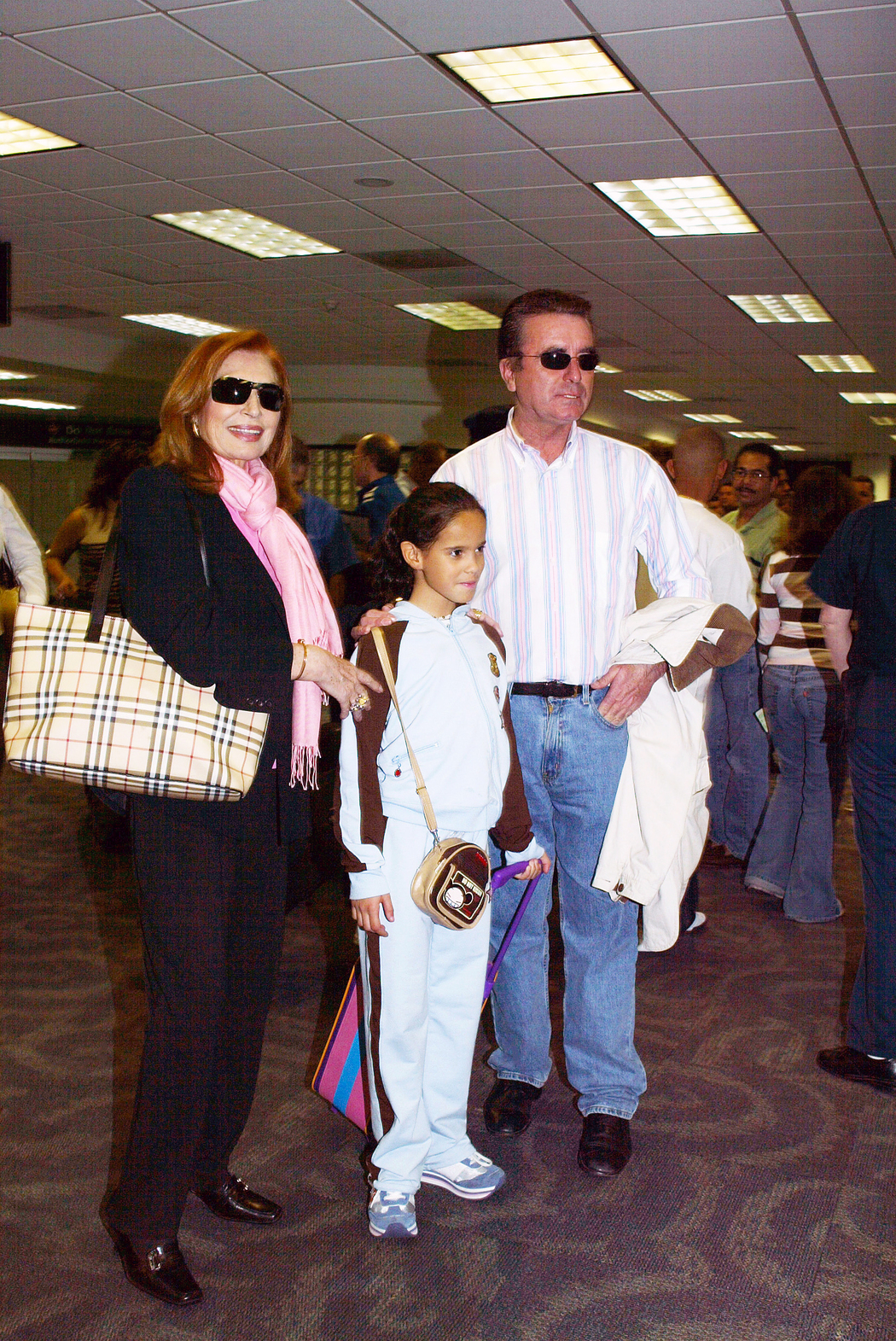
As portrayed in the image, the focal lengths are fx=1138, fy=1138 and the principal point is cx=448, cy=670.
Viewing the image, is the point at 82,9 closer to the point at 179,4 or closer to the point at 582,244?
the point at 179,4

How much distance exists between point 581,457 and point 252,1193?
5.56ft

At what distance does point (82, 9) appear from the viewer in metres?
4.42

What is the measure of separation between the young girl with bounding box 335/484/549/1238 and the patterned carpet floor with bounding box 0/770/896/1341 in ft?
0.60

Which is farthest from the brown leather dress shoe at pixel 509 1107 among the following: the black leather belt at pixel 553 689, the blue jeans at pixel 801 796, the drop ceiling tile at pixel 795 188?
the drop ceiling tile at pixel 795 188

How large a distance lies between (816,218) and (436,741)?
19.4 ft

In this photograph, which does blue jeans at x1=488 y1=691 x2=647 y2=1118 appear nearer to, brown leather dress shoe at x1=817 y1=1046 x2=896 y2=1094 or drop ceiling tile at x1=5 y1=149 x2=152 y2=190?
brown leather dress shoe at x1=817 y1=1046 x2=896 y2=1094

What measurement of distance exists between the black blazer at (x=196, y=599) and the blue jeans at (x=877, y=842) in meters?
1.64

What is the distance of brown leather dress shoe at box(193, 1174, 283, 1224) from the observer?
2.23 metres

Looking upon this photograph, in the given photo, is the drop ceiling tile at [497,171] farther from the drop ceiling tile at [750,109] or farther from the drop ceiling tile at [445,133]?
the drop ceiling tile at [750,109]

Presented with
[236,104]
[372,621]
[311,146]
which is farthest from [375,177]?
[372,621]

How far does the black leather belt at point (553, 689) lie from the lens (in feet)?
8.20

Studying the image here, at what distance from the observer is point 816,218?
270 inches

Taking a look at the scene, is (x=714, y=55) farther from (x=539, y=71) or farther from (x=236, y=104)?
(x=236, y=104)

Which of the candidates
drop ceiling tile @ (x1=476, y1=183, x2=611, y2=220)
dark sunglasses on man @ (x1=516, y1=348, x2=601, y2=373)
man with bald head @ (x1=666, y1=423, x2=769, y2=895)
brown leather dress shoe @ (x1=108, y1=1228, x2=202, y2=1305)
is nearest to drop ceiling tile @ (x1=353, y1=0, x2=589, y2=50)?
man with bald head @ (x1=666, y1=423, x2=769, y2=895)
